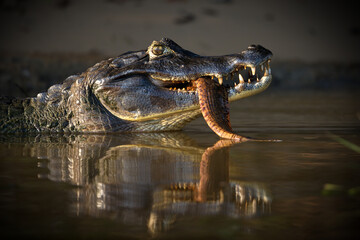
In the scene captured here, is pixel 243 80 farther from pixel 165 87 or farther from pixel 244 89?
pixel 165 87

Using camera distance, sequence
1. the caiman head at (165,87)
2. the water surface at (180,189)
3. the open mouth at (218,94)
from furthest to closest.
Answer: the caiman head at (165,87) → the open mouth at (218,94) → the water surface at (180,189)

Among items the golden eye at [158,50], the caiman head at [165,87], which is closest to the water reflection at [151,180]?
the caiman head at [165,87]

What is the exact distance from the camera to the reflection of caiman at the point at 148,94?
5.85m

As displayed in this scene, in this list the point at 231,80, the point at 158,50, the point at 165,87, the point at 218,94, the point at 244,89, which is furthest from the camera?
the point at 158,50

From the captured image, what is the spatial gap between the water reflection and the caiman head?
537 mm

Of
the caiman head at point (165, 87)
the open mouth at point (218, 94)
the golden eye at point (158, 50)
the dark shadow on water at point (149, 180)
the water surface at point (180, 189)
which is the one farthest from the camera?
the golden eye at point (158, 50)

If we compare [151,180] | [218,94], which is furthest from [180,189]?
[218,94]

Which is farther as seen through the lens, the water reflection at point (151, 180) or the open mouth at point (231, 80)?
the open mouth at point (231, 80)

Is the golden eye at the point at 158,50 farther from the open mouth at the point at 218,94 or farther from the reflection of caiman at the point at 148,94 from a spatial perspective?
the open mouth at the point at 218,94

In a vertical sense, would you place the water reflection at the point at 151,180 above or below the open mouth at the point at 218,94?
below

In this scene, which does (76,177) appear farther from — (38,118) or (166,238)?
(38,118)

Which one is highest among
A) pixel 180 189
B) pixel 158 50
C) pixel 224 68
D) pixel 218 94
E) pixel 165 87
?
pixel 158 50

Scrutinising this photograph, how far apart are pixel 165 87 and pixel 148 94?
221 millimetres

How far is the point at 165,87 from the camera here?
246 inches
